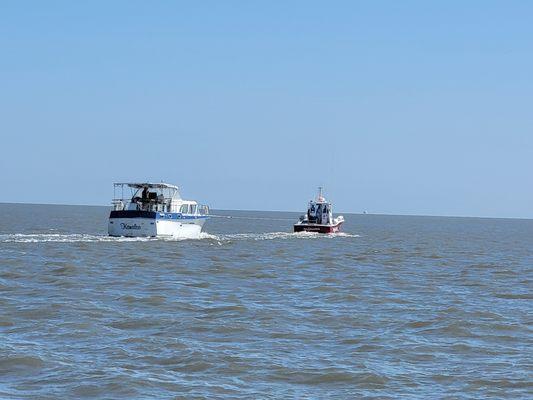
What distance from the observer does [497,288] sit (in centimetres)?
3412

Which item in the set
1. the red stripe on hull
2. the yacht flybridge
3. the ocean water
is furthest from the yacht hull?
the red stripe on hull

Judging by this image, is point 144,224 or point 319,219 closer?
point 144,224

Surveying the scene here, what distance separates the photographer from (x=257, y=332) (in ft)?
69.5

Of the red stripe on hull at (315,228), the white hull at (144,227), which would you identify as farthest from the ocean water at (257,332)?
the red stripe on hull at (315,228)

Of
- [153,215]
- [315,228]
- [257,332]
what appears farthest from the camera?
[315,228]

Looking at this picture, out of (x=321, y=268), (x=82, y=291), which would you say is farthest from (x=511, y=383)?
(x=321, y=268)

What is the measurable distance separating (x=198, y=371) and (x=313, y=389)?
2391mm

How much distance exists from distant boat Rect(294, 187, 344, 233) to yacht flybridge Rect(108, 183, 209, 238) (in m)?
18.8

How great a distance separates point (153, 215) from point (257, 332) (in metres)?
38.9

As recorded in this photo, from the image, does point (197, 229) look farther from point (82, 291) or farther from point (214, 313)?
point (214, 313)

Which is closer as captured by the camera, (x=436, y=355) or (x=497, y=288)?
(x=436, y=355)

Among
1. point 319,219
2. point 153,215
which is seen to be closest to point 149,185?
point 153,215

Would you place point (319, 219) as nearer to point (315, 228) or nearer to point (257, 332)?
point (315, 228)

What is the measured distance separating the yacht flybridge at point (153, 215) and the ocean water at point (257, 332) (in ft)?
61.0
